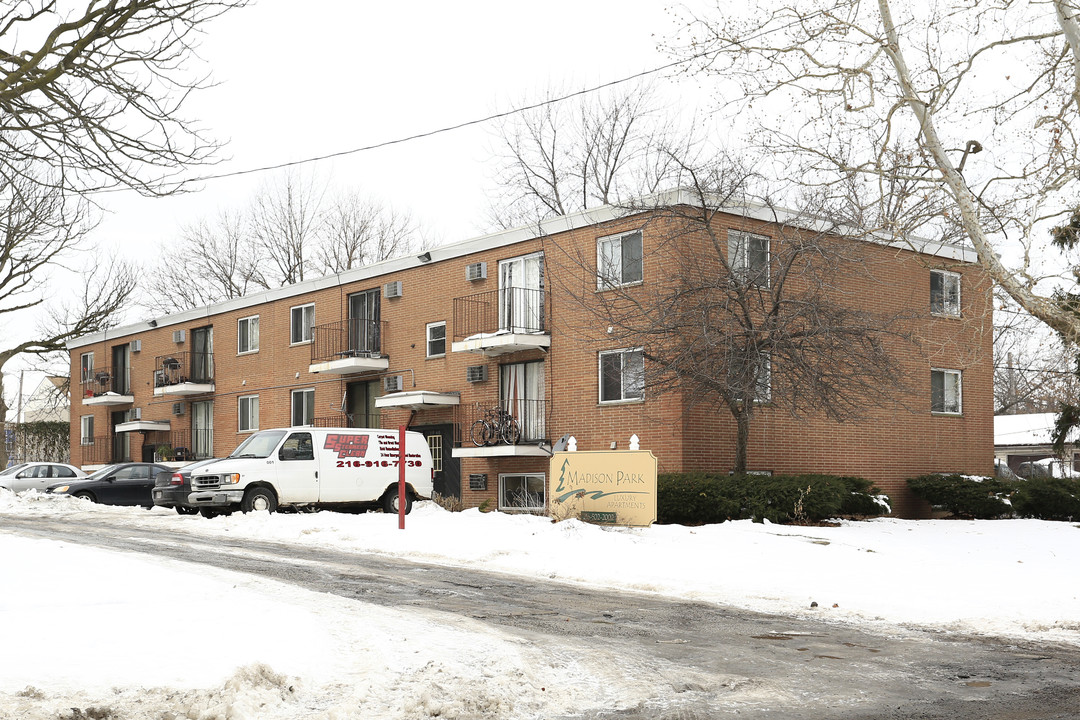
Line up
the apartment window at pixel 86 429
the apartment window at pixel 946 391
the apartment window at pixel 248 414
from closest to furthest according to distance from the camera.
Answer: the apartment window at pixel 946 391
the apartment window at pixel 248 414
the apartment window at pixel 86 429

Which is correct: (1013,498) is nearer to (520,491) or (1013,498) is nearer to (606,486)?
(606,486)

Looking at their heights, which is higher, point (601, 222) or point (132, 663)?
point (601, 222)

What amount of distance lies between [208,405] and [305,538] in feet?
72.7

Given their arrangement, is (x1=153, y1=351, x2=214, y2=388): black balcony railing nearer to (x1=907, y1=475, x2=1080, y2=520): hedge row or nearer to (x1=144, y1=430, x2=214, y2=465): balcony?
(x1=144, y1=430, x2=214, y2=465): balcony

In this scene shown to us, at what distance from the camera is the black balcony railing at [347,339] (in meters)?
30.1

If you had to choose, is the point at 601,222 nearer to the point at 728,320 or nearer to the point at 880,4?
the point at 728,320

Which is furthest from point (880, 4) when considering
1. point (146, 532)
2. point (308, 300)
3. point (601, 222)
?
point (308, 300)

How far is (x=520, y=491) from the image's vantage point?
84.2 ft

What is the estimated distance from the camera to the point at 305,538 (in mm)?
17922

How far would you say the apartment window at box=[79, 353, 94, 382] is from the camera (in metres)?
46.2

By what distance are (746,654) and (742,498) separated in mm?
11277

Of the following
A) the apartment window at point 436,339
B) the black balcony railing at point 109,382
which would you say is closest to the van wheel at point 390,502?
the apartment window at point 436,339

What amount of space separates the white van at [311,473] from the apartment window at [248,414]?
11901 millimetres

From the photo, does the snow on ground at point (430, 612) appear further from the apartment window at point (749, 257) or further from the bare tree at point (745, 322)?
the apartment window at point (749, 257)
